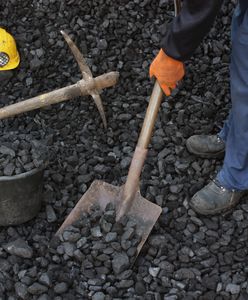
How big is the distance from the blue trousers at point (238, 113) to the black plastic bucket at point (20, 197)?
102 centimetres

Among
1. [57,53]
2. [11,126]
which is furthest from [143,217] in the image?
[57,53]

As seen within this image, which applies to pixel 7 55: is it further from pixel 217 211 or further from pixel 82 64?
pixel 217 211

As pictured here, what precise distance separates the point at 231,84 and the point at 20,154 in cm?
114

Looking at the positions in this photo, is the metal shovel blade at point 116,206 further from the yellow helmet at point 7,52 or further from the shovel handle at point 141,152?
→ the yellow helmet at point 7,52

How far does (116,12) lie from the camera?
438 centimetres

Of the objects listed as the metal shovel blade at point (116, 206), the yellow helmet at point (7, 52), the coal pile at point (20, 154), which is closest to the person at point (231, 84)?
the metal shovel blade at point (116, 206)

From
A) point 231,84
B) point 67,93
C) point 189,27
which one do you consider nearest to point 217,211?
point 231,84

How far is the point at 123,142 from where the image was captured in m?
3.76

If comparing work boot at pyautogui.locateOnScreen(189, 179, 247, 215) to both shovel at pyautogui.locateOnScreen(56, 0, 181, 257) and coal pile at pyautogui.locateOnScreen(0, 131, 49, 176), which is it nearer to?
shovel at pyautogui.locateOnScreen(56, 0, 181, 257)

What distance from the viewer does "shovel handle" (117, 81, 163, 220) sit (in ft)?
10.3

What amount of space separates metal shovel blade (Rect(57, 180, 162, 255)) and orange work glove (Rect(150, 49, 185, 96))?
622 millimetres

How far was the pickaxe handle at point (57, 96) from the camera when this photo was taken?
10.6 feet

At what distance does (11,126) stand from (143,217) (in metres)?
1.07

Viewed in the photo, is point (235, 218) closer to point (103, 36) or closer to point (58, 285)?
point (58, 285)
